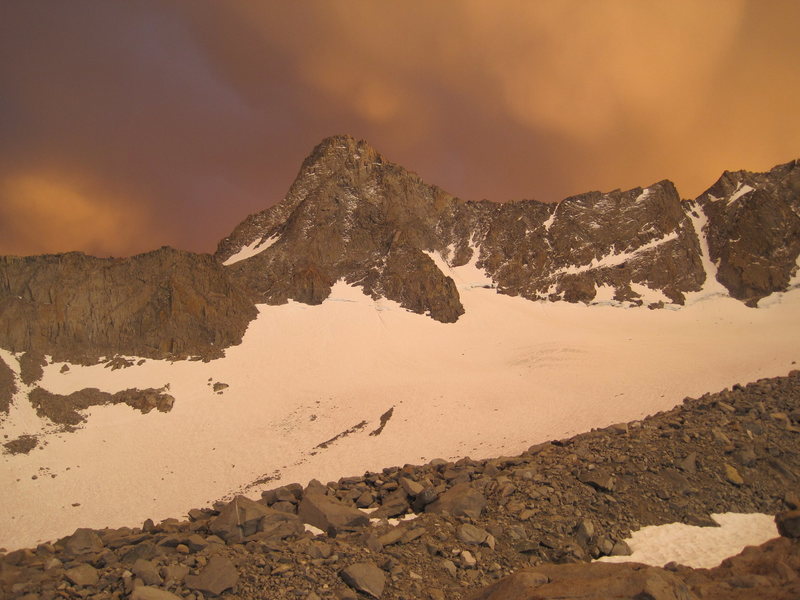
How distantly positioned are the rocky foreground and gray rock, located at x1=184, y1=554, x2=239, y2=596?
0.03m

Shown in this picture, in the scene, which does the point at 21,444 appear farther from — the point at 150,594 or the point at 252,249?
the point at 252,249

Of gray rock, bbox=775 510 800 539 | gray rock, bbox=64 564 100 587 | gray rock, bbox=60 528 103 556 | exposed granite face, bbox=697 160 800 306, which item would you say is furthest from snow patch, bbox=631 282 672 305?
gray rock, bbox=64 564 100 587

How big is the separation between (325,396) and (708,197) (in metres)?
73.7

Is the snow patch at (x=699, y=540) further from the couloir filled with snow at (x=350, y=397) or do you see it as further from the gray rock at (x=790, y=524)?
the couloir filled with snow at (x=350, y=397)

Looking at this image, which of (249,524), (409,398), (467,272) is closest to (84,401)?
(409,398)

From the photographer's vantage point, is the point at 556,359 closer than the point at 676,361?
No

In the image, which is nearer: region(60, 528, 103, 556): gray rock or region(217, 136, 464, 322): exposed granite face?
region(60, 528, 103, 556): gray rock

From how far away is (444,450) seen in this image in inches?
1032

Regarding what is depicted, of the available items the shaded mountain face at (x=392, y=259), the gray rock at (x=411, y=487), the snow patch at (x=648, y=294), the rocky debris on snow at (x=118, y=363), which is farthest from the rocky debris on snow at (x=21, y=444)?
the snow patch at (x=648, y=294)

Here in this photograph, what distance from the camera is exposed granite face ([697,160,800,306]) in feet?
196

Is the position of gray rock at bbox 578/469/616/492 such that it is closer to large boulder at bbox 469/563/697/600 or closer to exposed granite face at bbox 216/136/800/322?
large boulder at bbox 469/563/697/600

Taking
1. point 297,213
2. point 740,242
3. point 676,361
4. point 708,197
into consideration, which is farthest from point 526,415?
point 708,197

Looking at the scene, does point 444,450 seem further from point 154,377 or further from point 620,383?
point 154,377

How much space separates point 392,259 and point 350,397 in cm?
2957
